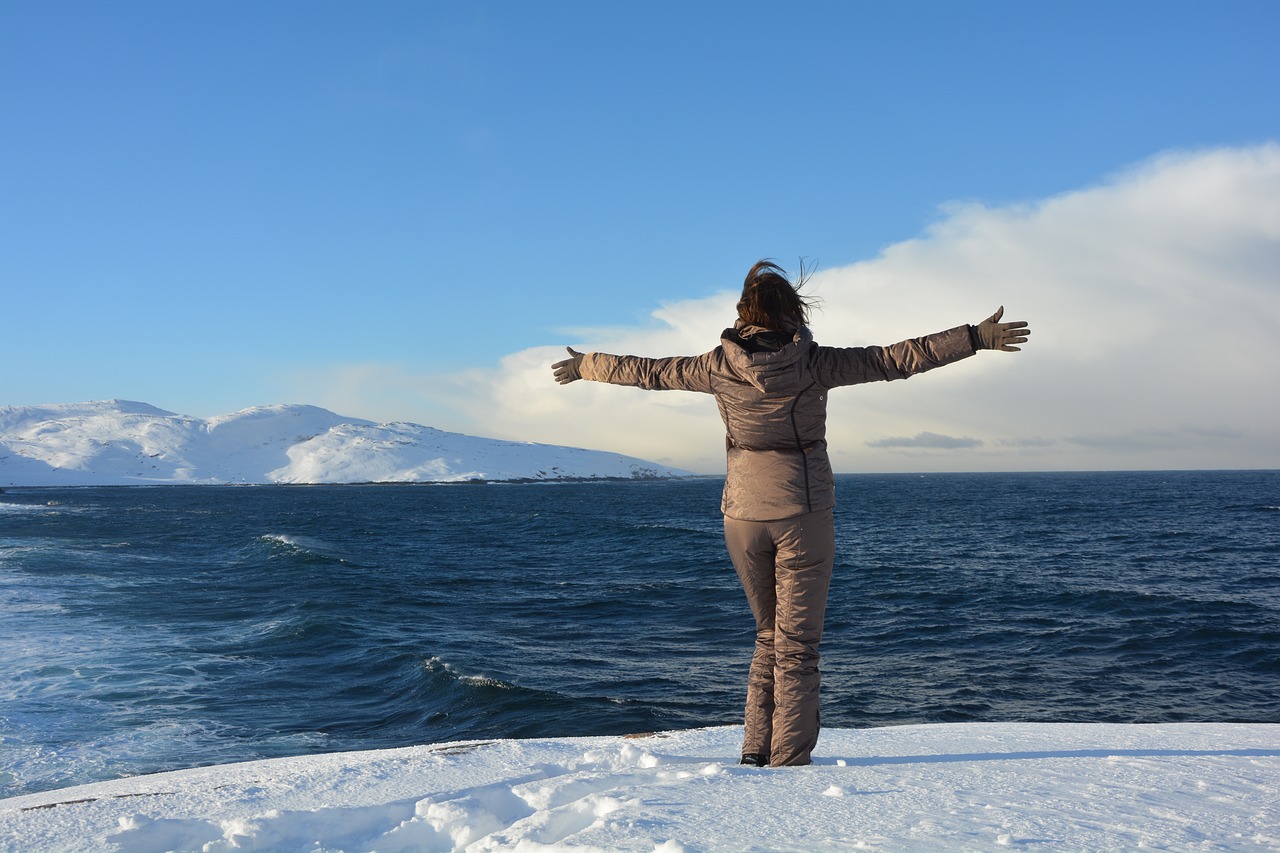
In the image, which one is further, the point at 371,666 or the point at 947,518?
the point at 947,518

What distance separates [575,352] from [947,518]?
56.6m

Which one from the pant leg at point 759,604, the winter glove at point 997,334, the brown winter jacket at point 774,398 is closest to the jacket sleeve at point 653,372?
the brown winter jacket at point 774,398

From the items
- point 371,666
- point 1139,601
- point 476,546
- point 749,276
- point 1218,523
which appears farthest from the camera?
point 1218,523

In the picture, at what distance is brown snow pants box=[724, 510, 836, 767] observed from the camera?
174 inches

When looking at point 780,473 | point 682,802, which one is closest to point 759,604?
point 780,473

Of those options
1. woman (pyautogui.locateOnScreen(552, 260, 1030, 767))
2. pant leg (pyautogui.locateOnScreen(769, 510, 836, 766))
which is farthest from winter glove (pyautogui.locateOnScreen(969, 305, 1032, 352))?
pant leg (pyautogui.locateOnScreen(769, 510, 836, 766))

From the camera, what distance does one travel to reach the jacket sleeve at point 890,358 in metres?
3.88

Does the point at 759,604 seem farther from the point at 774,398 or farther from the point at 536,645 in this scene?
the point at 536,645

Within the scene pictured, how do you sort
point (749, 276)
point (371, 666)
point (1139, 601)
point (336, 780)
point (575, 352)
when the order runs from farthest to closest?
point (1139, 601) < point (371, 666) < point (575, 352) < point (749, 276) < point (336, 780)

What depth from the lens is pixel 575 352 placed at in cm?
496

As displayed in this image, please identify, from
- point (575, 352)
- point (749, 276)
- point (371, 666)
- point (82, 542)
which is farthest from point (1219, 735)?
point (82, 542)

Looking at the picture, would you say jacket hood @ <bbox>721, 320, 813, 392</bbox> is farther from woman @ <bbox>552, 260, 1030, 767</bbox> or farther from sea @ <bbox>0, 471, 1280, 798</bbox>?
sea @ <bbox>0, 471, 1280, 798</bbox>

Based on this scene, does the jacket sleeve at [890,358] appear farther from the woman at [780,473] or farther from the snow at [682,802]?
the snow at [682,802]

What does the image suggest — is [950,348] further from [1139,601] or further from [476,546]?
[476,546]
